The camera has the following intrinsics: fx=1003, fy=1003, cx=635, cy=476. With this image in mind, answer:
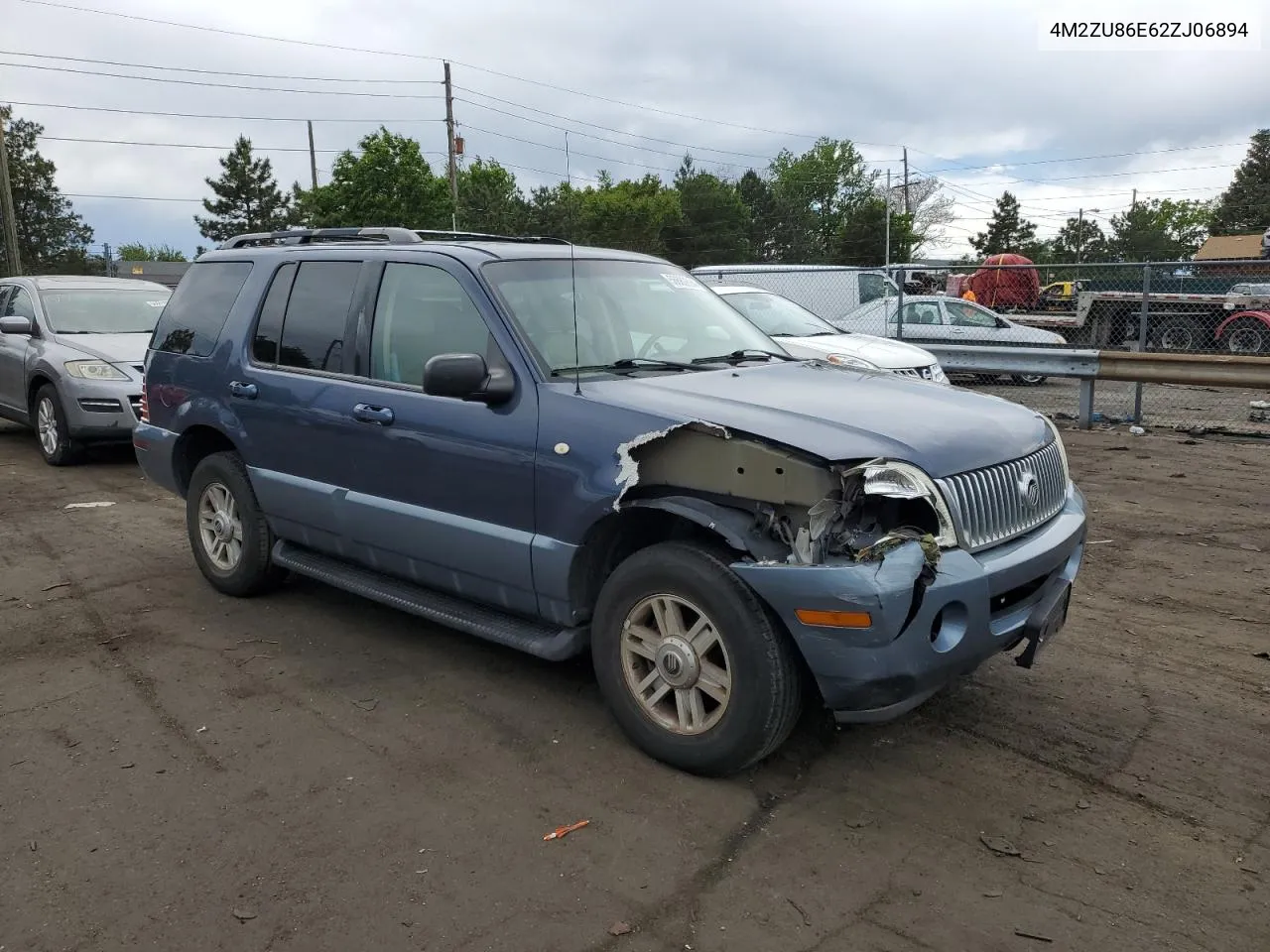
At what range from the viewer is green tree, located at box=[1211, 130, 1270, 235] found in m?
66.4

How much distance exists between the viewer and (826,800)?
132 inches

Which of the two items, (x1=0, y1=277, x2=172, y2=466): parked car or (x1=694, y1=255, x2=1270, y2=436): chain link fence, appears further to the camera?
(x1=694, y1=255, x2=1270, y2=436): chain link fence

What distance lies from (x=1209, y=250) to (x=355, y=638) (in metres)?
33.9

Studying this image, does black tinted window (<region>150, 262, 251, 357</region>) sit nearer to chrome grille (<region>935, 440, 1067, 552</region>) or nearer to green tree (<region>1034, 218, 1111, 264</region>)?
chrome grille (<region>935, 440, 1067, 552</region>)

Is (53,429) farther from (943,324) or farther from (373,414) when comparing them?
(943,324)

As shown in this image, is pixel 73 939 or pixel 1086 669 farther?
pixel 1086 669

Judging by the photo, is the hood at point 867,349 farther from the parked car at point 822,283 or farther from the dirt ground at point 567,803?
the parked car at point 822,283

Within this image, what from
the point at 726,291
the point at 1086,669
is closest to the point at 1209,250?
the point at 726,291

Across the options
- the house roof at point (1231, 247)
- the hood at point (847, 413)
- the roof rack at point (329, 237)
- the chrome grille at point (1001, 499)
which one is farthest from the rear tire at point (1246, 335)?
the roof rack at point (329, 237)

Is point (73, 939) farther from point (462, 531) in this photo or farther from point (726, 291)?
point (726, 291)

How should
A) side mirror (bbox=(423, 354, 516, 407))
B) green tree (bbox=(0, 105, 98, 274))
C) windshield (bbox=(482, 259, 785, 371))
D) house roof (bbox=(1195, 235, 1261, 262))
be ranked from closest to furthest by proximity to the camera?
side mirror (bbox=(423, 354, 516, 407)) → windshield (bbox=(482, 259, 785, 371)) → house roof (bbox=(1195, 235, 1261, 262)) → green tree (bbox=(0, 105, 98, 274))

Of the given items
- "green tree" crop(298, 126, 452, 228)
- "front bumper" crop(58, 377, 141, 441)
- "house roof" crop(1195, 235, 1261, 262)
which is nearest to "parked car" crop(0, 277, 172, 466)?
"front bumper" crop(58, 377, 141, 441)

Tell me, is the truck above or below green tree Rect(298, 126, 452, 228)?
below

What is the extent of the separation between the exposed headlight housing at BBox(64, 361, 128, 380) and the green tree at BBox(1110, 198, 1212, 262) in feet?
262
